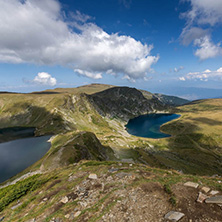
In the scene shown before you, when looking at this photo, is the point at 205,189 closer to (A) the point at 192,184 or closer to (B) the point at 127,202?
(A) the point at 192,184

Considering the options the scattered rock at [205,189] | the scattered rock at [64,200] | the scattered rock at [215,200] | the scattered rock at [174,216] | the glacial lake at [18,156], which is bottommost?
the glacial lake at [18,156]

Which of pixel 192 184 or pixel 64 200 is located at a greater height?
pixel 192 184

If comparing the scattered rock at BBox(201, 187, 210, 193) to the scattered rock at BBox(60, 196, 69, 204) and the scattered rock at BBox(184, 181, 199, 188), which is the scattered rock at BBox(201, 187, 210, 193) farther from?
Answer: the scattered rock at BBox(60, 196, 69, 204)

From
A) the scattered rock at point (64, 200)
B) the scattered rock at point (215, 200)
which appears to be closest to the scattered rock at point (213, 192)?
the scattered rock at point (215, 200)

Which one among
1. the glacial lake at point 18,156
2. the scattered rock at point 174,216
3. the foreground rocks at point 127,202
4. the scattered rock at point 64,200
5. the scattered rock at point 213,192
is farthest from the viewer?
the glacial lake at point 18,156

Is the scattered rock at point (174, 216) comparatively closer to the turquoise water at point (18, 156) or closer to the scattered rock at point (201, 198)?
the scattered rock at point (201, 198)

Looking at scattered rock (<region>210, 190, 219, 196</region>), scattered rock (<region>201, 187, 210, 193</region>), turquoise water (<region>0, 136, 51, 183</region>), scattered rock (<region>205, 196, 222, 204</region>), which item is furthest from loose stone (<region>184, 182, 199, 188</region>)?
turquoise water (<region>0, 136, 51, 183</region>)

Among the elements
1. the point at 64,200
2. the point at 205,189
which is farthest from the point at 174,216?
the point at 64,200

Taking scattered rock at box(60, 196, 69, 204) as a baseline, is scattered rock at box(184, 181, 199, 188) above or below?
above

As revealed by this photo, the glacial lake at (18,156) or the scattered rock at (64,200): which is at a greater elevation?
the scattered rock at (64,200)
